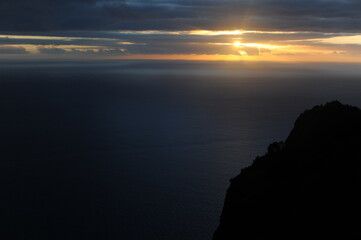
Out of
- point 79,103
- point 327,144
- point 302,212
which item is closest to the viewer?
point 302,212

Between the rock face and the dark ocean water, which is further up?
the rock face

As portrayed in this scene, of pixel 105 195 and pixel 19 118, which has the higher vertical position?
pixel 19 118

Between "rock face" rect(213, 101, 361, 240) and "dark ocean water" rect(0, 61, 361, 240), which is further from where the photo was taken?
"dark ocean water" rect(0, 61, 361, 240)

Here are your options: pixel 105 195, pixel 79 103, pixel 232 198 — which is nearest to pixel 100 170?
pixel 105 195

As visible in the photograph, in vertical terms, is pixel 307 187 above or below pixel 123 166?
above

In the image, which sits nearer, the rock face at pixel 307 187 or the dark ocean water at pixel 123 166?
the rock face at pixel 307 187

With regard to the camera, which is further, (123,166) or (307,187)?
(123,166)

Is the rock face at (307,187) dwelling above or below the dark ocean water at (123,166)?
above

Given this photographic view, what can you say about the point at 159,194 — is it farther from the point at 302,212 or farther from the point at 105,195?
the point at 302,212
